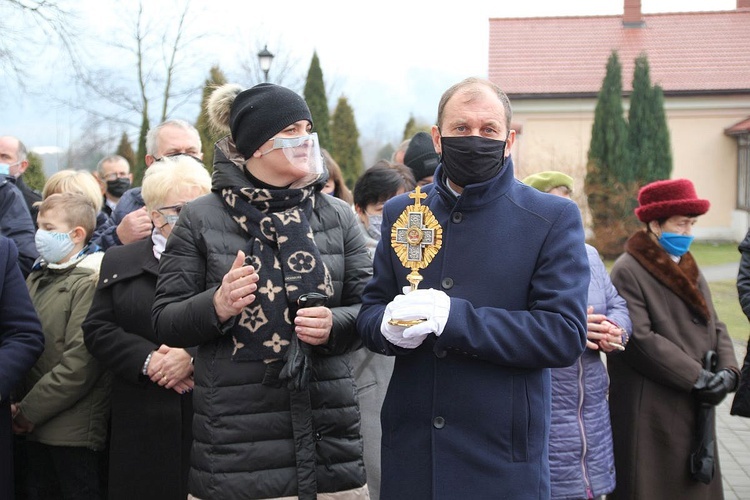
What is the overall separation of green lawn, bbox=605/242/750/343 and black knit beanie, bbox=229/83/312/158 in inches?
414

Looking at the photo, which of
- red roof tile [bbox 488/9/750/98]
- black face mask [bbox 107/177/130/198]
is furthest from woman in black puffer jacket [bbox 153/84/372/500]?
red roof tile [bbox 488/9/750/98]

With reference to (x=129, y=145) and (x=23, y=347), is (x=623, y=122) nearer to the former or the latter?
(x=129, y=145)

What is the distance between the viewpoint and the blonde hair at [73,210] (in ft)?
15.8

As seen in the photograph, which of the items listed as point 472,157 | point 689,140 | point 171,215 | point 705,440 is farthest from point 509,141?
point 689,140

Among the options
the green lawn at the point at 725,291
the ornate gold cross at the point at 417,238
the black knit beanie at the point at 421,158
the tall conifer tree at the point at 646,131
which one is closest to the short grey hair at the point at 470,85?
the ornate gold cross at the point at 417,238

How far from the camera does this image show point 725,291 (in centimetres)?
1702

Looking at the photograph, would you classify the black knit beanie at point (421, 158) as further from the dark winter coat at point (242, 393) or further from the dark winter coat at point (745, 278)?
the dark winter coat at point (242, 393)

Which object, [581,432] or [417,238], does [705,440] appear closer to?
[581,432]

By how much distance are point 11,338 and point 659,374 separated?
3396 millimetres

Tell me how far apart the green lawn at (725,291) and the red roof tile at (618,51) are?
591 cm

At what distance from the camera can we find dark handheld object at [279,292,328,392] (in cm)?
306

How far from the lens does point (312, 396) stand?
3.23 meters

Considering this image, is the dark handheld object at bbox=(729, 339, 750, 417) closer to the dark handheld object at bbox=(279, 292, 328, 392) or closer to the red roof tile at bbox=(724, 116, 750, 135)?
the dark handheld object at bbox=(279, 292, 328, 392)

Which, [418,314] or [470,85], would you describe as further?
[470,85]
